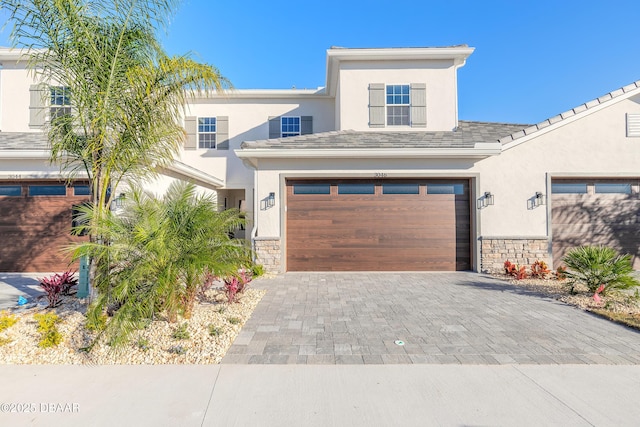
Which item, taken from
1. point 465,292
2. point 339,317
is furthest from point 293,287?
point 465,292

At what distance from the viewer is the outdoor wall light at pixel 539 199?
8.60 m

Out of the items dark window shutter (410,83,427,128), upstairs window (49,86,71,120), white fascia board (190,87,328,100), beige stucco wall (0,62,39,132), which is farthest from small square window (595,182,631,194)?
beige stucco wall (0,62,39,132)

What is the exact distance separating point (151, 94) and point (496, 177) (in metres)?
8.66

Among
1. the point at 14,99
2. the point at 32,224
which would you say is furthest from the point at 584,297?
the point at 14,99

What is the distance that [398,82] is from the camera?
1044 centimetres

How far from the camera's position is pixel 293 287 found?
7.02m

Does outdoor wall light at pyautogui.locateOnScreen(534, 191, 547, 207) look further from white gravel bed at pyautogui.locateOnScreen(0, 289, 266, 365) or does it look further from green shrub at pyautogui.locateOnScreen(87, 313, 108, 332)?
green shrub at pyautogui.locateOnScreen(87, 313, 108, 332)

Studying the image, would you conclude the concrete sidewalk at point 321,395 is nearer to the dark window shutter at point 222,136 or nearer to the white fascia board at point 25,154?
the white fascia board at point 25,154

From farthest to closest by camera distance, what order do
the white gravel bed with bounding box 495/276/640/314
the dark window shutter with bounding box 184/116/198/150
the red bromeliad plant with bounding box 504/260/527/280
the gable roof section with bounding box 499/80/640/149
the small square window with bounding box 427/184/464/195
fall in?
1. the dark window shutter with bounding box 184/116/198/150
2. the small square window with bounding box 427/184/464/195
3. the gable roof section with bounding box 499/80/640/149
4. the red bromeliad plant with bounding box 504/260/527/280
5. the white gravel bed with bounding box 495/276/640/314

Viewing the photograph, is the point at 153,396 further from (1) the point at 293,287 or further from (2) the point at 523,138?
(2) the point at 523,138

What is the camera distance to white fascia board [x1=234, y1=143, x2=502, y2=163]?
8242 mm

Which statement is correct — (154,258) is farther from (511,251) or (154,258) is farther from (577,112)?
(577,112)

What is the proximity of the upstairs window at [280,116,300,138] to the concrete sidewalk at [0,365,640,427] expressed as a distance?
11.2 m

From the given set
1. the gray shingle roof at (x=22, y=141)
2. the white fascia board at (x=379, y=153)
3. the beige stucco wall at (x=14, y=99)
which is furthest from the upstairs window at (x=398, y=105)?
the beige stucco wall at (x=14, y=99)
